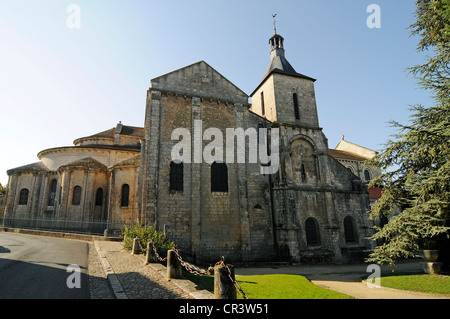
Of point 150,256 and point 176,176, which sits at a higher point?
point 176,176

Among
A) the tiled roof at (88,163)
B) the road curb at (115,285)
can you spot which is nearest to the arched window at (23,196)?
the tiled roof at (88,163)

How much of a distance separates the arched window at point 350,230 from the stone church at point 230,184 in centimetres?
7

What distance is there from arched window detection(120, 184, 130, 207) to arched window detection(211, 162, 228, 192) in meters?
7.44

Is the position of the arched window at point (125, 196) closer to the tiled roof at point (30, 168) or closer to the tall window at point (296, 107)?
the tiled roof at point (30, 168)

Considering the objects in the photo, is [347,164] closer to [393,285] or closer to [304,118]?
[304,118]

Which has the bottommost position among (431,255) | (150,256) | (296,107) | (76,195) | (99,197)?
(431,255)

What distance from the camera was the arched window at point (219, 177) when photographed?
15797mm

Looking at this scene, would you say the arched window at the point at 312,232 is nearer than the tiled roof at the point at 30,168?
Yes

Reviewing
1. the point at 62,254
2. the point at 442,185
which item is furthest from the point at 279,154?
the point at 62,254

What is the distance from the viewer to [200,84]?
17.2m

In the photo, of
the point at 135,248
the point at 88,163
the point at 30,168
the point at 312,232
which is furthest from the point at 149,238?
the point at 30,168

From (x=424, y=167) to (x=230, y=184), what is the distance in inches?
396

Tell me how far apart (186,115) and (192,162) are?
3326 mm

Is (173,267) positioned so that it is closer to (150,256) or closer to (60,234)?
(150,256)
